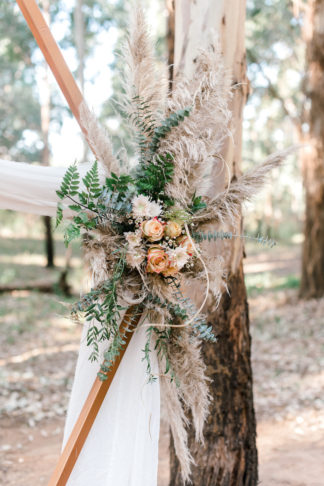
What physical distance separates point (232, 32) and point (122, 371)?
6.07 ft

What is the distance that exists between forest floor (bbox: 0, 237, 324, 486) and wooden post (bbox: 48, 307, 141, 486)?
317mm

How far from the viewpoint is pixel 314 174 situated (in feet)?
26.8

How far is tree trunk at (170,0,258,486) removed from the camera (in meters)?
2.66

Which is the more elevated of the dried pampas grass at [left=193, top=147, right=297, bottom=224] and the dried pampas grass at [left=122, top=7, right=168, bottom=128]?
the dried pampas grass at [left=122, top=7, right=168, bottom=128]

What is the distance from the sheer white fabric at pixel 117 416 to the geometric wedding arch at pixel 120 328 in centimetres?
11

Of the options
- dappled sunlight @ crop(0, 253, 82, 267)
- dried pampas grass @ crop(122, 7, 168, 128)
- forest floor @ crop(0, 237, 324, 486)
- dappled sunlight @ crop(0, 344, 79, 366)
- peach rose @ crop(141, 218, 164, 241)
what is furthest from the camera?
dappled sunlight @ crop(0, 253, 82, 267)

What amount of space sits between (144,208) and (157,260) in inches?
8.4

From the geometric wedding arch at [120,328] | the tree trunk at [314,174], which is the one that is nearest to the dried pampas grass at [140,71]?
the geometric wedding arch at [120,328]

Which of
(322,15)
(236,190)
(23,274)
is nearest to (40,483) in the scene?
(236,190)

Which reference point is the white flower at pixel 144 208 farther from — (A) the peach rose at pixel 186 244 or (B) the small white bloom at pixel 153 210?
(A) the peach rose at pixel 186 244

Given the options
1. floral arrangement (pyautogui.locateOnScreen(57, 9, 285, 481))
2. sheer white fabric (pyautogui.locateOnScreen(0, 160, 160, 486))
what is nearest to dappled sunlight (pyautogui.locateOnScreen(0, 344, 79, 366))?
sheer white fabric (pyautogui.locateOnScreen(0, 160, 160, 486))

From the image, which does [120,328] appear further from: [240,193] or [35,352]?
[35,352]

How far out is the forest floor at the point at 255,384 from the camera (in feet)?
11.8

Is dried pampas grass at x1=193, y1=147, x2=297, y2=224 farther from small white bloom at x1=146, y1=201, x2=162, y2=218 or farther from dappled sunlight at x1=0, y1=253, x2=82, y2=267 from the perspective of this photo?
dappled sunlight at x1=0, y1=253, x2=82, y2=267
